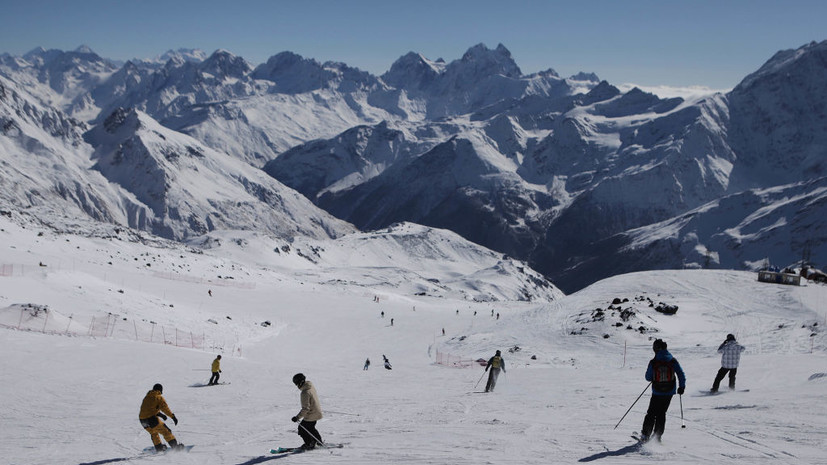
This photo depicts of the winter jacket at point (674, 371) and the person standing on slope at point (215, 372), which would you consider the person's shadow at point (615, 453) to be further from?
the person standing on slope at point (215, 372)

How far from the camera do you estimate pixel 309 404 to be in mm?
16812

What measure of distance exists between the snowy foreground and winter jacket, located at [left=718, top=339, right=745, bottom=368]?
1.16 metres

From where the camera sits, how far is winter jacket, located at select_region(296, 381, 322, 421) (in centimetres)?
1672

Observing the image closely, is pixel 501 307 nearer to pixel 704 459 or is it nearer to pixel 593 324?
pixel 593 324

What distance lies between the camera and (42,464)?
1698 cm

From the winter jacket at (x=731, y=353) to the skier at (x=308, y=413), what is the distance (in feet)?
49.2

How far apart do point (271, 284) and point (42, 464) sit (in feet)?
277

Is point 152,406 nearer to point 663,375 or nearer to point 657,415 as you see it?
point 657,415

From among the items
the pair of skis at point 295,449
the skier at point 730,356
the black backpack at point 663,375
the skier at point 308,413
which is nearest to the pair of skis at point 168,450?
the pair of skis at point 295,449

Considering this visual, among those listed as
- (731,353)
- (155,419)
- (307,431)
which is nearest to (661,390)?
(307,431)

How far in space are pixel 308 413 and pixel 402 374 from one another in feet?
81.6

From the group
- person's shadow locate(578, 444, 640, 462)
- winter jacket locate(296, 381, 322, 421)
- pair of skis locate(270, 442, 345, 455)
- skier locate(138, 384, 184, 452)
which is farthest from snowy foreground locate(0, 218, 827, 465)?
winter jacket locate(296, 381, 322, 421)

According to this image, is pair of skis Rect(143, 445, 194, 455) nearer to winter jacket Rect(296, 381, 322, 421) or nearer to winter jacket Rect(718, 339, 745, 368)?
winter jacket Rect(296, 381, 322, 421)

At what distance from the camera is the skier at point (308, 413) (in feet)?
54.9
